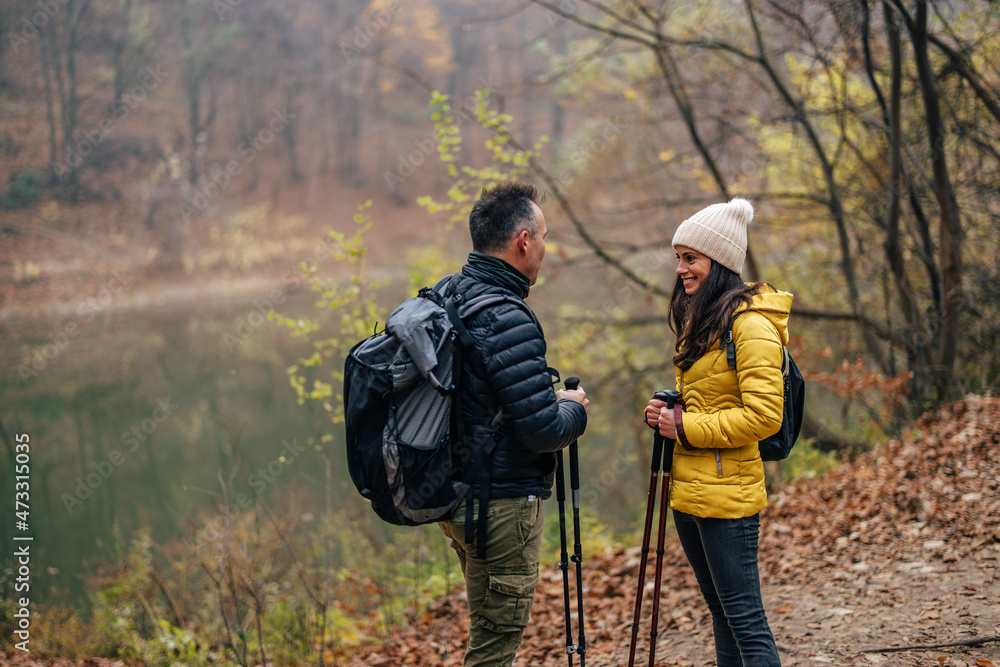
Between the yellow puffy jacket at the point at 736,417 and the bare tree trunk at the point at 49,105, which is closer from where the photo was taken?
the yellow puffy jacket at the point at 736,417

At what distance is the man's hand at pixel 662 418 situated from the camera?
227cm

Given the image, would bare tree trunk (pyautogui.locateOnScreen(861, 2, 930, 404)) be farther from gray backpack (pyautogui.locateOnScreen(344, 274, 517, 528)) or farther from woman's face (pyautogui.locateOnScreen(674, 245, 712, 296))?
gray backpack (pyautogui.locateOnScreen(344, 274, 517, 528))

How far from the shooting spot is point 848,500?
16.1 feet

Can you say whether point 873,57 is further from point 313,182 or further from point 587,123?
point 313,182

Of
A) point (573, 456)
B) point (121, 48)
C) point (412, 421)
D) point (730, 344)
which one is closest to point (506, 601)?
point (573, 456)

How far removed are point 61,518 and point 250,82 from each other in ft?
109

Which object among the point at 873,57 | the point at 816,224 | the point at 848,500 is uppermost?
the point at 873,57

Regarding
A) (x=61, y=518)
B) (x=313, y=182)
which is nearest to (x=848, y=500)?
(x=61, y=518)

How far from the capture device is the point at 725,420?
7.06 feet

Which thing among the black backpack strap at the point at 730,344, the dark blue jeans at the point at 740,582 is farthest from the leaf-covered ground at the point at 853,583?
the black backpack strap at the point at 730,344

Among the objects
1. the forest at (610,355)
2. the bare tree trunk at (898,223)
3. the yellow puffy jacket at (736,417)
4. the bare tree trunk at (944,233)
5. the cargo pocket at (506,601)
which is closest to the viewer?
the yellow puffy jacket at (736,417)

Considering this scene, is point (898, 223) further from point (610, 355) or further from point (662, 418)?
point (662, 418)

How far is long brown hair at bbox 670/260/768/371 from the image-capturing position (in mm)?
2209

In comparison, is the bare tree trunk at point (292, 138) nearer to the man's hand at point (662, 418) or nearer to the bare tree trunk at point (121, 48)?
the bare tree trunk at point (121, 48)
